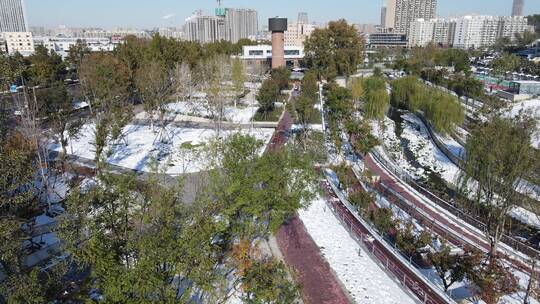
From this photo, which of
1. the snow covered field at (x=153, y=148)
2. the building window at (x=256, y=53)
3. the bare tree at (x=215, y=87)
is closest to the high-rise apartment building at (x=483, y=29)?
the building window at (x=256, y=53)

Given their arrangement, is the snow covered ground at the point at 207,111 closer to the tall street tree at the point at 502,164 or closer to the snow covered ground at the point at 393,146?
the snow covered ground at the point at 393,146

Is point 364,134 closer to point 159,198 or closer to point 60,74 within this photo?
point 159,198

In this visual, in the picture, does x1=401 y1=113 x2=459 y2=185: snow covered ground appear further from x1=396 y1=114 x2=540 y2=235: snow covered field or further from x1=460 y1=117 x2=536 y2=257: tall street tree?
x1=460 y1=117 x2=536 y2=257: tall street tree

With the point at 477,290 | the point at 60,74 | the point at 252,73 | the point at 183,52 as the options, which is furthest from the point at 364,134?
the point at 60,74

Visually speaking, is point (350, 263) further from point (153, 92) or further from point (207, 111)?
point (207, 111)

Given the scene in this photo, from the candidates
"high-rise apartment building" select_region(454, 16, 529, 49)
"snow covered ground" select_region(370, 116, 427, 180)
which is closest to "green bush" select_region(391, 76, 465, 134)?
"snow covered ground" select_region(370, 116, 427, 180)

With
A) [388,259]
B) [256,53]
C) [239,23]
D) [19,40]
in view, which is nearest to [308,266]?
[388,259]
